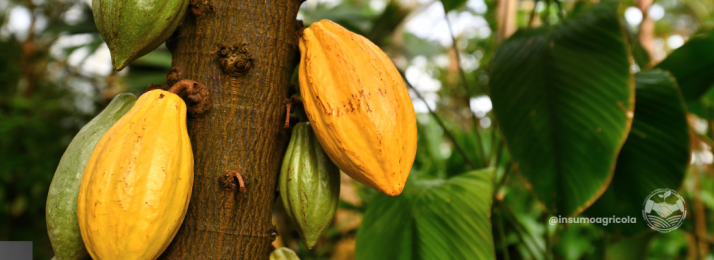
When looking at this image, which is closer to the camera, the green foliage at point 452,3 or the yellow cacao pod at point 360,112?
the yellow cacao pod at point 360,112

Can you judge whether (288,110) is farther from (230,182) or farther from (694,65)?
(694,65)

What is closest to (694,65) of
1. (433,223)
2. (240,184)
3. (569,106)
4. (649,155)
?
(649,155)

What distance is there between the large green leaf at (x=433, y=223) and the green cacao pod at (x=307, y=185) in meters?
0.30

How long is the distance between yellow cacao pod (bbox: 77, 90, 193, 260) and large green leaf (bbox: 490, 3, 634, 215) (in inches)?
24.4

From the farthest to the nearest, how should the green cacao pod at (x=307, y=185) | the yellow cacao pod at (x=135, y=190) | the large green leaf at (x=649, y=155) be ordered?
1. the large green leaf at (x=649, y=155)
2. the green cacao pod at (x=307, y=185)
3. the yellow cacao pod at (x=135, y=190)

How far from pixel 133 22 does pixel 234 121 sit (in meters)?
0.15

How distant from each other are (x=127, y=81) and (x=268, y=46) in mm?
1572

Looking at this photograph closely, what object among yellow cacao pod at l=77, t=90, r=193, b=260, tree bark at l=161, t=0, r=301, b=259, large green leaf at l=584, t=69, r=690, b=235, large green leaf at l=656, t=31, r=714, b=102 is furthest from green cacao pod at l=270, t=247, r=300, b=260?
large green leaf at l=656, t=31, r=714, b=102

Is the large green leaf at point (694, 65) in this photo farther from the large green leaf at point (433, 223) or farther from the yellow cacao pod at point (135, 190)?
the yellow cacao pod at point (135, 190)

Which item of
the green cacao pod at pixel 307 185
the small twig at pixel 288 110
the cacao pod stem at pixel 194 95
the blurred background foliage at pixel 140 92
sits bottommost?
the blurred background foliage at pixel 140 92

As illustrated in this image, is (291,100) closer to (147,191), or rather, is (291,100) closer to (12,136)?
(147,191)

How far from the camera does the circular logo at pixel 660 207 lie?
86 cm

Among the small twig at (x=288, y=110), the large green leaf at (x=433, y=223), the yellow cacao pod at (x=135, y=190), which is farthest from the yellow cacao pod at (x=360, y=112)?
the large green leaf at (x=433, y=223)

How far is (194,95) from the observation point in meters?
0.48
